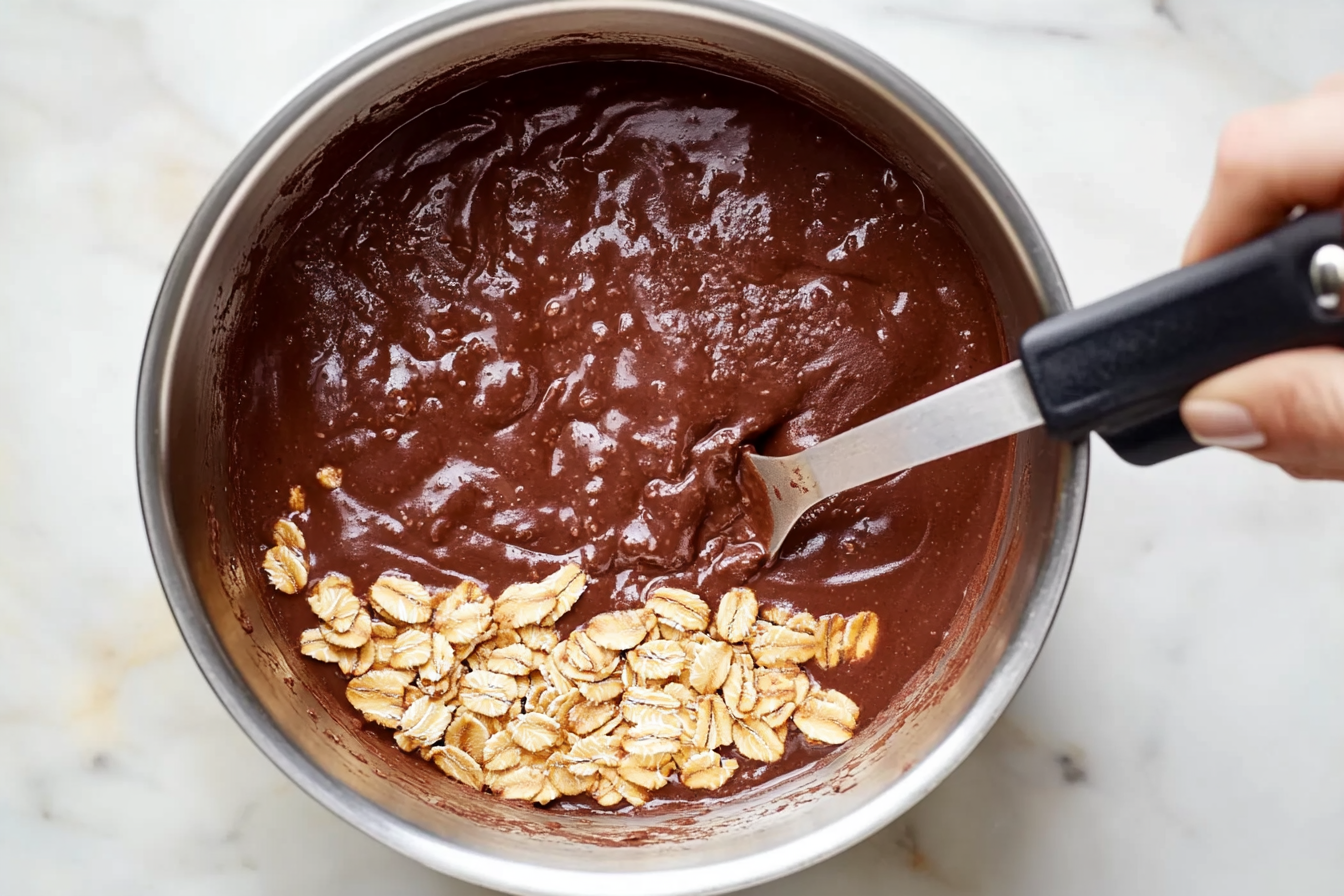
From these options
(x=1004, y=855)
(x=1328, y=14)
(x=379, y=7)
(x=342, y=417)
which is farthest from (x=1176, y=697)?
A: (x=379, y=7)

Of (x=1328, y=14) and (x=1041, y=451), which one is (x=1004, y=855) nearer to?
(x=1041, y=451)

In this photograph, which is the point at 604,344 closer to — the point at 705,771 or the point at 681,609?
the point at 681,609

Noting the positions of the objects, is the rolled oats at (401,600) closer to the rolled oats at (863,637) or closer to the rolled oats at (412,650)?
the rolled oats at (412,650)

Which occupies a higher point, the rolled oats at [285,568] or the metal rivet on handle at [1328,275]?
the rolled oats at [285,568]

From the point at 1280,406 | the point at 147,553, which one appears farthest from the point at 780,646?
the point at 147,553

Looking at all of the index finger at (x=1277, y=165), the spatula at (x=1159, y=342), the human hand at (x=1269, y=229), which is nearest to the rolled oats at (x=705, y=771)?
the spatula at (x=1159, y=342)

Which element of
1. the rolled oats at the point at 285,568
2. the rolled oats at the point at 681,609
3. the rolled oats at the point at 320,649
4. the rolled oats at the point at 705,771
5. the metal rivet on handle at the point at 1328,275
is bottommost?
the rolled oats at the point at 705,771

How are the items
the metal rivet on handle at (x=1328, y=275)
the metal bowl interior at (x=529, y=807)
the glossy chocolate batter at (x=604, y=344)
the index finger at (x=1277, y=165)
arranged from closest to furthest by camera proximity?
the metal rivet on handle at (x=1328, y=275) < the index finger at (x=1277, y=165) < the metal bowl interior at (x=529, y=807) < the glossy chocolate batter at (x=604, y=344)
